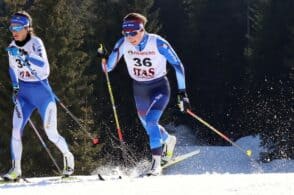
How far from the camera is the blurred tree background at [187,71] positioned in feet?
66.0

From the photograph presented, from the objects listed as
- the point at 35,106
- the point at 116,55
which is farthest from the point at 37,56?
the point at 116,55

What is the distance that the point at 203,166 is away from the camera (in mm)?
27234

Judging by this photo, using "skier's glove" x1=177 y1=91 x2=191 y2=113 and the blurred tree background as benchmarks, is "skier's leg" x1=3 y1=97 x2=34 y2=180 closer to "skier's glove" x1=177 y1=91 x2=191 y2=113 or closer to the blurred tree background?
"skier's glove" x1=177 y1=91 x2=191 y2=113

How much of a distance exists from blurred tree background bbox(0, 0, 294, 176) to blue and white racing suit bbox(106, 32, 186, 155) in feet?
36.7

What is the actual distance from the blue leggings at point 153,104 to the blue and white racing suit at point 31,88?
111 centimetres

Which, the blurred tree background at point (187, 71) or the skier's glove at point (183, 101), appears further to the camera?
the blurred tree background at point (187, 71)

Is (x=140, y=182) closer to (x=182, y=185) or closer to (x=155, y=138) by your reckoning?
(x=182, y=185)

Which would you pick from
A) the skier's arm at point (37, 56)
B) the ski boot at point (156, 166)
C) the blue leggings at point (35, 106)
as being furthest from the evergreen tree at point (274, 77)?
the skier's arm at point (37, 56)

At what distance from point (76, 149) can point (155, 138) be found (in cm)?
1215

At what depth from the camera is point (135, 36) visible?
768 cm

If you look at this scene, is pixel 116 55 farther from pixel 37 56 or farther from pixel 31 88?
pixel 31 88

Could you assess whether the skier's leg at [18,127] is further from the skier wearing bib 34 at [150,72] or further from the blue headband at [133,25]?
the blue headband at [133,25]

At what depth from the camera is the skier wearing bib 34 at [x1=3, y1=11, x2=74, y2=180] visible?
299 inches

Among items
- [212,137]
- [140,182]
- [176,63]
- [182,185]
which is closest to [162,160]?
[176,63]
